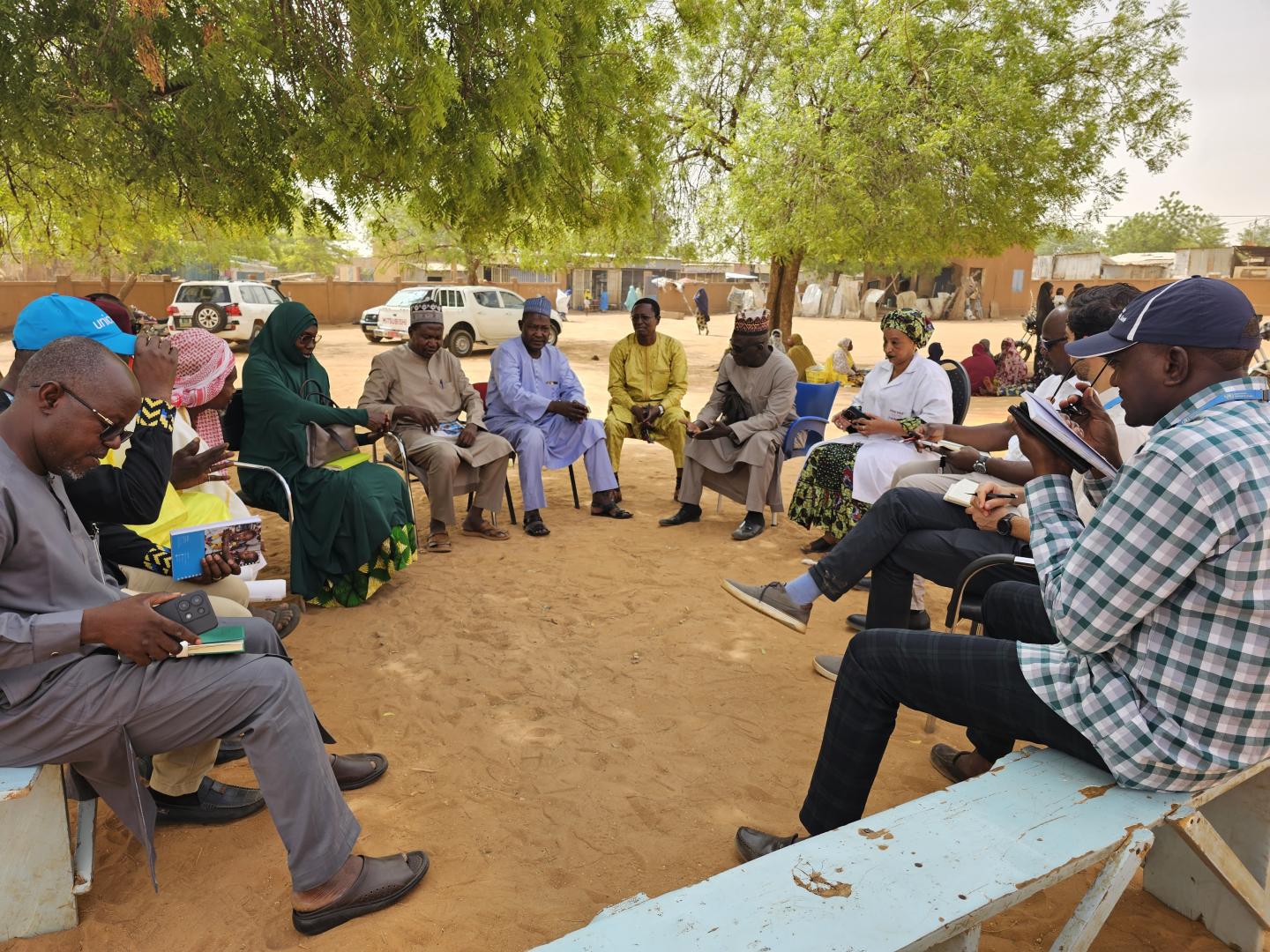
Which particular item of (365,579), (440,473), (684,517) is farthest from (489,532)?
(684,517)

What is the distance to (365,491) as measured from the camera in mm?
4637

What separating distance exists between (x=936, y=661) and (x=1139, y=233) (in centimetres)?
6784

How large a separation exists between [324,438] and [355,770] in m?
2.55

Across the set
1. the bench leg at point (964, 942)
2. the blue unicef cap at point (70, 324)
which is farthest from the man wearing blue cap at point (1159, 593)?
the blue unicef cap at point (70, 324)

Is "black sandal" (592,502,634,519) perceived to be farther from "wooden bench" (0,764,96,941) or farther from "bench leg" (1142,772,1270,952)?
"wooden bench" (0,764,96,941)

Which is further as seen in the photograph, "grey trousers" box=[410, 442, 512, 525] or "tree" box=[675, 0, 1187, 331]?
"tree" box=[675, 0, 1187, 331]

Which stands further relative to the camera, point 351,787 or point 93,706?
point 351,787

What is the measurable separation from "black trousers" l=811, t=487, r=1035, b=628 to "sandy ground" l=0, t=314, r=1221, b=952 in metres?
0.54

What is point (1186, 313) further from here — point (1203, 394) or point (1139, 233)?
point (1139, 233)

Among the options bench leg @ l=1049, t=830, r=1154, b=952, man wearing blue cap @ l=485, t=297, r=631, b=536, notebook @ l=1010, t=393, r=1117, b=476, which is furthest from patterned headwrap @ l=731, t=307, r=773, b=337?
bench leg @ l=1049, t=830, r=1154, b=952

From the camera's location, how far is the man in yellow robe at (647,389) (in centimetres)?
688

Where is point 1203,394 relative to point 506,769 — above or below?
above

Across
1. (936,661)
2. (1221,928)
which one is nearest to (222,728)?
(936,661)

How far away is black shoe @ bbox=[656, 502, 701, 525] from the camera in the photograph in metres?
6.34
